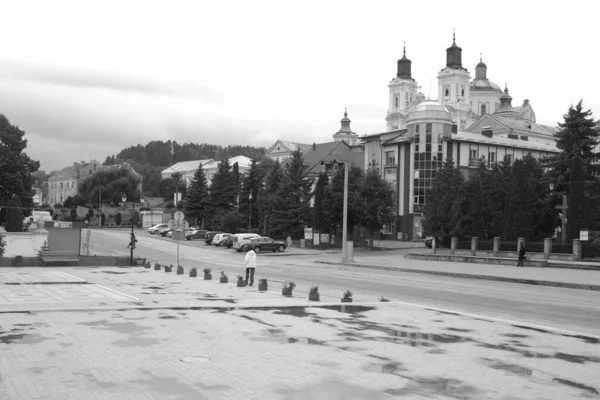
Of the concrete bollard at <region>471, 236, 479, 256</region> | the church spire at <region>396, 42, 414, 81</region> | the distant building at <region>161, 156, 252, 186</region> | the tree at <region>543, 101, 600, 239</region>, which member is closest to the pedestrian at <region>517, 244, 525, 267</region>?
the concrete bollard at <region>471, 236, 479, 256</region>

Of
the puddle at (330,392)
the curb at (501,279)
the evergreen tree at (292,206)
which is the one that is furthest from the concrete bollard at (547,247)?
the puddle at (330,392)

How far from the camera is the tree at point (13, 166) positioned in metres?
72.1

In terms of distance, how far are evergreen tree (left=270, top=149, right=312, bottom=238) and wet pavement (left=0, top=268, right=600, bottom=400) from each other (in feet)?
173

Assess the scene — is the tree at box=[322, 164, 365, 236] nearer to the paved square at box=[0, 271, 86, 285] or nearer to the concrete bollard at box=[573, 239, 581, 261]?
the concrete bollard at box=[573, 239, 581, 261]

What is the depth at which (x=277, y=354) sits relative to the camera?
33.7 ft

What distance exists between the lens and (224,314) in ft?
50.0

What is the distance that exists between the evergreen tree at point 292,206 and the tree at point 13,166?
97.7ft

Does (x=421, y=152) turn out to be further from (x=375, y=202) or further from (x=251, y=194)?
(x=251, y=194)

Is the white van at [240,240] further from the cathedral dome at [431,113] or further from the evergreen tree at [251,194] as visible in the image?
the cathedral dome at [431,113]

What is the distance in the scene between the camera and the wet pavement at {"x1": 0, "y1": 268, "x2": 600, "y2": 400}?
8109 millimetres

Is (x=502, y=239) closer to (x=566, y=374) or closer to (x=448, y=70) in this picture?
(x=566, y=374)

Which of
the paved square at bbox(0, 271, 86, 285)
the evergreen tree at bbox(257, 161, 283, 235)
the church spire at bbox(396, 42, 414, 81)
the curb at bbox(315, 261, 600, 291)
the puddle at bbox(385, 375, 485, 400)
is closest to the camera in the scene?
the puddle at bbox(385, 375, 485, 400)

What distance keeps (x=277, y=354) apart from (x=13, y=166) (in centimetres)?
7072

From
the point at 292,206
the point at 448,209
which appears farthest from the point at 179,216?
the point at 292,206
